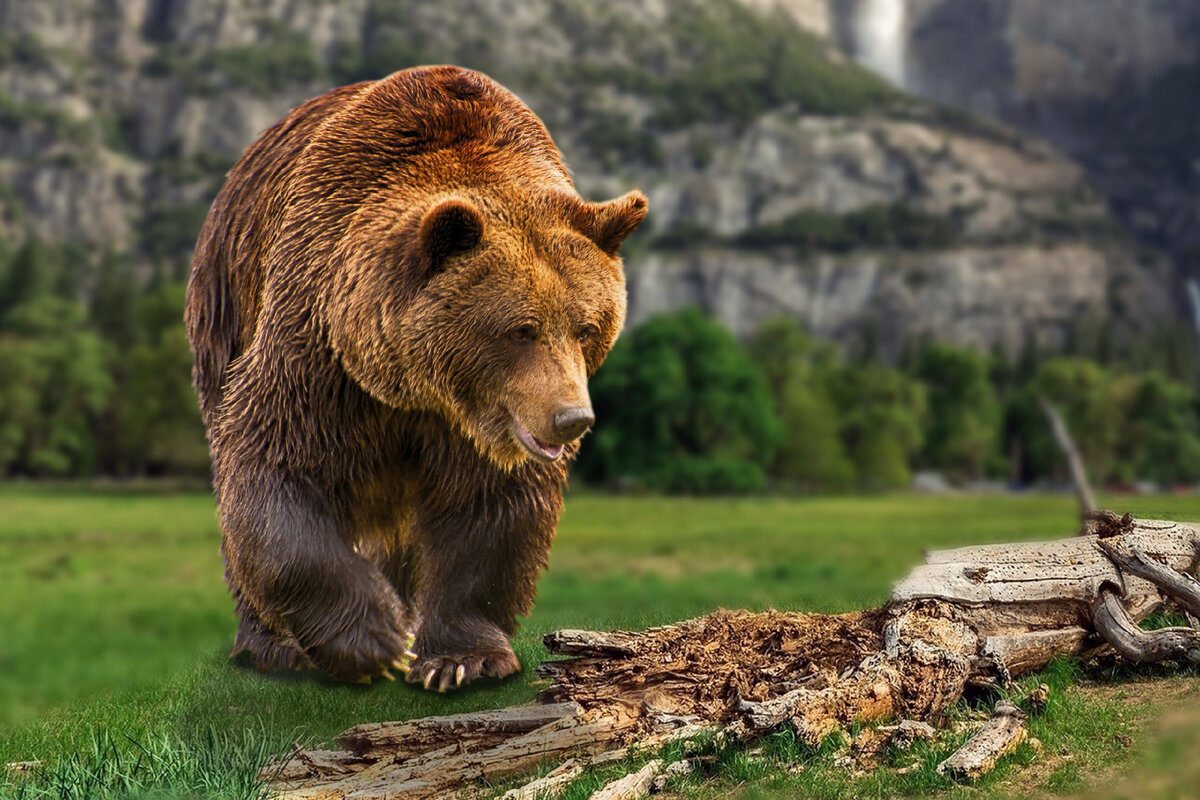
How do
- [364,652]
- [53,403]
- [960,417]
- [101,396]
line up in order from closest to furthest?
1. [364,652]
2. [101,396]
3. [53,403]
4. [960,417]

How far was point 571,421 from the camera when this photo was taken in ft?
22.8

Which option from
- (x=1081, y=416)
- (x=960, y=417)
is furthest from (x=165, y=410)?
(x=960, y=417)

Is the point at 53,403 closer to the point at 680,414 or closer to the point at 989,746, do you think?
the point at 680,414

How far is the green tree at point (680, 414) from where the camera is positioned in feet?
197

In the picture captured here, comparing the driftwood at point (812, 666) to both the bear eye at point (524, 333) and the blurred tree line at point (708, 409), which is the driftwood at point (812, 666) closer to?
the bear eye at point (524, 333)

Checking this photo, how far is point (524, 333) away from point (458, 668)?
110 inches

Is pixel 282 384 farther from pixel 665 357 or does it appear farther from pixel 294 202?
pixel 665 357

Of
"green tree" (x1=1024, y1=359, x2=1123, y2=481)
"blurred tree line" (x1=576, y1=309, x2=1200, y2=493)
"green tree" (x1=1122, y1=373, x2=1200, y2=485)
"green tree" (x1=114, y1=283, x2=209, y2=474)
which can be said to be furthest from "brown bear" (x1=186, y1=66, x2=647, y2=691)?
"green tree" (x1=1122, y1=373, x2=1200, y2=485)

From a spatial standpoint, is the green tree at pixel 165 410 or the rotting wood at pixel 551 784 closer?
the rotting wood at pixel 551 784

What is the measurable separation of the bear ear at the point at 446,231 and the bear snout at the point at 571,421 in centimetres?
138

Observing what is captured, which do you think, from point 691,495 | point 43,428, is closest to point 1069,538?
point 691,495

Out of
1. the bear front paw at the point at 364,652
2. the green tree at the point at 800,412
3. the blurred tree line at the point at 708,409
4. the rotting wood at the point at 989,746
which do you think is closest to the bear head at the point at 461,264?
the bear front paw at the point at 364,652

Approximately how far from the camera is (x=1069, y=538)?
1042cm

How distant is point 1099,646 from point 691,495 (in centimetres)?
5071
